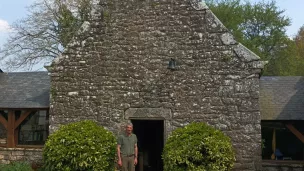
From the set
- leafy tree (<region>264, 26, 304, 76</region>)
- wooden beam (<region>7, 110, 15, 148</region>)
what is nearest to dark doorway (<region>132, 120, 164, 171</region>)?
wooden beam (<region>7, 110, 15, 148</region>)

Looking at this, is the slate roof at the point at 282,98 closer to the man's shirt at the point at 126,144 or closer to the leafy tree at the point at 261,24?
the man's shirt at the point at 126,144

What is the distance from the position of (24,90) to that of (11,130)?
1404mm

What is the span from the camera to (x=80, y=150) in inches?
362

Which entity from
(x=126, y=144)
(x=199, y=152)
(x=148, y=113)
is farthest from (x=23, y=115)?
(x=199, y=152)

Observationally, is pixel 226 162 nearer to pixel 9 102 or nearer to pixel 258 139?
pixel 258 139

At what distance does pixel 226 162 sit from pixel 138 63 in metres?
3.23

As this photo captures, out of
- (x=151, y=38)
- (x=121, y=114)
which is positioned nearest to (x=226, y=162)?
(x=121, y=114)

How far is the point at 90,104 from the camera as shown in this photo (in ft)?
34.0

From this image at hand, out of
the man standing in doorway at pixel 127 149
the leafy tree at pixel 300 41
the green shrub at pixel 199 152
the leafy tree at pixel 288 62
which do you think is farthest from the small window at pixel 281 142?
the leafy tree at pixel 300 41

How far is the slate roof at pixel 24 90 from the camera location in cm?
1241

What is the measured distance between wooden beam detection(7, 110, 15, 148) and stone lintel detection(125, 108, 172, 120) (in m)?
4.51

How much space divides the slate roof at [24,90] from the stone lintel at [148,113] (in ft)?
10.3

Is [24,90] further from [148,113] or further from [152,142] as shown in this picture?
[148,113]

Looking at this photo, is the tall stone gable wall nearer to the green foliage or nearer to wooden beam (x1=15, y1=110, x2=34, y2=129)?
the green foliage
